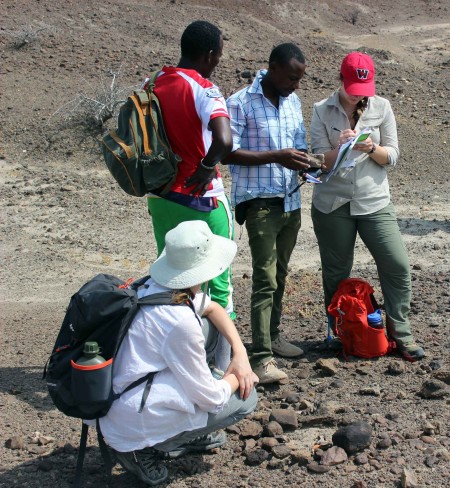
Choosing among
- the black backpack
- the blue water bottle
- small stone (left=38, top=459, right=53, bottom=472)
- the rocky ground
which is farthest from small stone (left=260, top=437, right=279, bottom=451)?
the blue water bottle

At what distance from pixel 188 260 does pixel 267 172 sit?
139cm

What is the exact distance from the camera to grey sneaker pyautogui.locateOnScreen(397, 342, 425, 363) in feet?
17.7

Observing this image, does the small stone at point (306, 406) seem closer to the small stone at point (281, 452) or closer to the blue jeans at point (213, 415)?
the small stone at point (281, 452)

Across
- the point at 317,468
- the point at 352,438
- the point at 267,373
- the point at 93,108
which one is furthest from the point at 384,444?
the point at 93,108

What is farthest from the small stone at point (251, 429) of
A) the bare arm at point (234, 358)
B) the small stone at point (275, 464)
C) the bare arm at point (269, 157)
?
the bare arm at point (269, 157)

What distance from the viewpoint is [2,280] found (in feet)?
25.7

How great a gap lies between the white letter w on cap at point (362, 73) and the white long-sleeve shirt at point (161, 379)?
6.37ft

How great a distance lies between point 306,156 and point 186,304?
1530 millimetres

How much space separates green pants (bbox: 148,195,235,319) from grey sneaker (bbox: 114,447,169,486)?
106cm

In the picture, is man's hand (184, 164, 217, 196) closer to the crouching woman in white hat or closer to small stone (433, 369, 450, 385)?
the crouching woman in white hat

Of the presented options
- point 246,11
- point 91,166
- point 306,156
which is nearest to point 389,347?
point 306,156

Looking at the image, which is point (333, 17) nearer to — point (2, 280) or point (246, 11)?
point (246, 11)

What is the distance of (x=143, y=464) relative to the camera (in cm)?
391

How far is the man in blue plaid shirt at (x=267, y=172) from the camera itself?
497 centimetres
